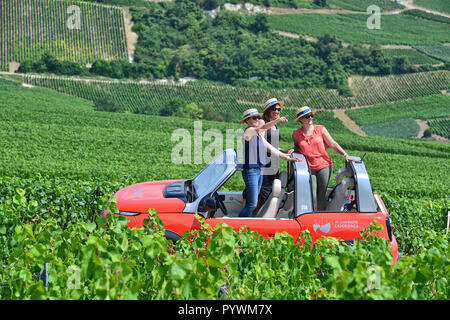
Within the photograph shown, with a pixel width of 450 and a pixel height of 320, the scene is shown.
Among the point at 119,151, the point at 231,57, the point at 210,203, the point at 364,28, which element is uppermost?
the point at 364,28

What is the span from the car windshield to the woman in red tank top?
3.71ft

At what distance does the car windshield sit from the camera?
7789 millimetres

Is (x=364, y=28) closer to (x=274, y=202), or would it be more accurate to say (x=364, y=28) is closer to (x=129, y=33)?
(x=129, y=33)

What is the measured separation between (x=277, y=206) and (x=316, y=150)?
3.83 feet

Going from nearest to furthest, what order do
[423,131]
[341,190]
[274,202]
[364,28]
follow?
[274,202] < [341,190] < [423,131] < [364,28]

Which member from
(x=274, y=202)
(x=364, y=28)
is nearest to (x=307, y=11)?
(x=364, y=28)

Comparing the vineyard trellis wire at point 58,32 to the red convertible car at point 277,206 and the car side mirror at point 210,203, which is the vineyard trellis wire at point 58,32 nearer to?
the red convertible car at point 277,206

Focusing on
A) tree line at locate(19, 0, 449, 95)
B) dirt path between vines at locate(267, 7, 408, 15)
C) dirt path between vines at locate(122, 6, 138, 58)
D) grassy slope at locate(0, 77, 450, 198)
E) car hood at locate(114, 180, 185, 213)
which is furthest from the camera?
dirt path between vines at locate(267, 7, 408, 15)

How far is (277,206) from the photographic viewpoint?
793 cm

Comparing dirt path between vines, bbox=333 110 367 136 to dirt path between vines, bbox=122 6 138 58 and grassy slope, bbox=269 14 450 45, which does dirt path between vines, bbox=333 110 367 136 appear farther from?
dirt path between vines, bbox=122 6 138 58

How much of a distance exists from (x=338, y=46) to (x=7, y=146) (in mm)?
80400

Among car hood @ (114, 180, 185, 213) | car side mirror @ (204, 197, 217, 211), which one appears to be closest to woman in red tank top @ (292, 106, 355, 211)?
car side mirror @ (204, 197, 217, 211)

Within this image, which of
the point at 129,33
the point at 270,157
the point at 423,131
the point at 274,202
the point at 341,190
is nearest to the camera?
the point at 274,202
